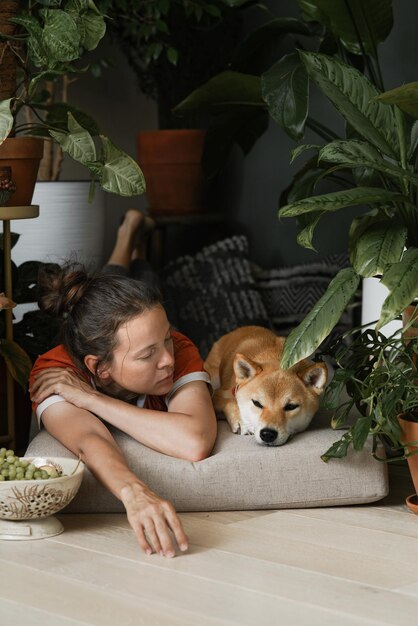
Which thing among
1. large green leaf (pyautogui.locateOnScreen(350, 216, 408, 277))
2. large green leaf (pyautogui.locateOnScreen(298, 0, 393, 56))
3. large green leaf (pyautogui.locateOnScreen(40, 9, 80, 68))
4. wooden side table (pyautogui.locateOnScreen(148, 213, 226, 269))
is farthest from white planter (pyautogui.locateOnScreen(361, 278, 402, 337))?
large green leaf (pyautogui.locateOnScreen(40, 9, 80, 68))

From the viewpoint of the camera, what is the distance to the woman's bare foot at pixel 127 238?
4.41 metres

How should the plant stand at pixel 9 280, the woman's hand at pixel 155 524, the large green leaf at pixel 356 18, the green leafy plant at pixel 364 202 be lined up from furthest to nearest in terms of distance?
the large green leaf at pixel 356 18 → the plant stand at pixel 9 280 → the green leafy plant at pixel 364 202 → the woman's hand at pixel 155 524

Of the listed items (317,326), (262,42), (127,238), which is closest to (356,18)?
(262,42)

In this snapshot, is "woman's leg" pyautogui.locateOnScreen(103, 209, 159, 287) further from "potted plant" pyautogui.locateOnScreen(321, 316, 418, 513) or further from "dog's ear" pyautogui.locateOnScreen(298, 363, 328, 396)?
"potted plant" pyautogui.locateOnScreen(321, 316, 418, 513)

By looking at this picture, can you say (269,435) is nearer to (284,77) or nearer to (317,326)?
(317,326)

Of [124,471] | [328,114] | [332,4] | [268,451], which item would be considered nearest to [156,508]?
[124,471]

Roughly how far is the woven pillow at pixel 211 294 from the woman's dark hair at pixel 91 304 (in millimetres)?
1589

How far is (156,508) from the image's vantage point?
211 cm

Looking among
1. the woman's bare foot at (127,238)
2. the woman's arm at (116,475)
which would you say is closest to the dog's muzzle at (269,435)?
the woman's arm at (116,475)

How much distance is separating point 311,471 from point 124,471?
1.63 ft

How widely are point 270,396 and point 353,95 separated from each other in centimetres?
78

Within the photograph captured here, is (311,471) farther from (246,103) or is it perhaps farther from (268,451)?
(246,103)

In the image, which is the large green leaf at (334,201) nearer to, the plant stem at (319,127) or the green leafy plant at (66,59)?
the green leafy plant at (66,59)

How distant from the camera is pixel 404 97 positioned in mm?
2295
